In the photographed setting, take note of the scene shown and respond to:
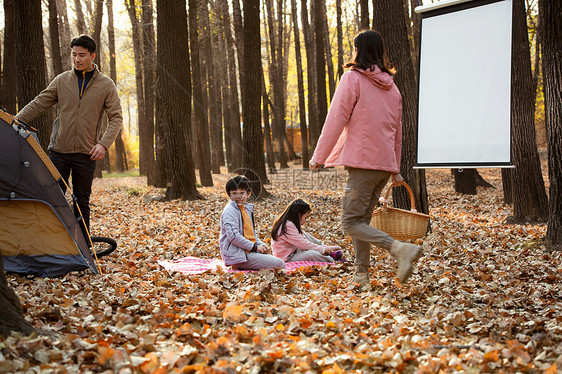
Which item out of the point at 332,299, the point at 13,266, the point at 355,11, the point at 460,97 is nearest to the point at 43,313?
the point at 13,266

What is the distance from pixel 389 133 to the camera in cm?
410

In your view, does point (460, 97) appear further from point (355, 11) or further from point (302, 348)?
point (355, 11)

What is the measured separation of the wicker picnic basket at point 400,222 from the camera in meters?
5.46

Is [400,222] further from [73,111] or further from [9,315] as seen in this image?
[9,315]

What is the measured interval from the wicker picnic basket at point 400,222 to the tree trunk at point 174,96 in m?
6.30

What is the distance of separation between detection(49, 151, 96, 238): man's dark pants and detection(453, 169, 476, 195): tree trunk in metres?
9.70

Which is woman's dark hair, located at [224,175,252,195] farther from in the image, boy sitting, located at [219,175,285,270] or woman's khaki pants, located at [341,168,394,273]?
woman's khaki pants, located at [341,168,394,273]

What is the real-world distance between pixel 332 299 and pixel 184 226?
4566 millimetres

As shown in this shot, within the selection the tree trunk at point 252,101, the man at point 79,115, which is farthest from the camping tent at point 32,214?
the tree trunk at point 252,101

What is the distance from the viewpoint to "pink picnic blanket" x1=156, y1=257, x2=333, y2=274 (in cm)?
521

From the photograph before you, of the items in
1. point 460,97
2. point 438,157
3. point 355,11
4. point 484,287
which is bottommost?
point 484,287

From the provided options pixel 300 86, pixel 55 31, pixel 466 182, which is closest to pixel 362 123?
pixel 466 182

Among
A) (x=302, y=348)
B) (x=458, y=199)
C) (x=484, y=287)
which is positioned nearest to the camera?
(x=302, y=348)

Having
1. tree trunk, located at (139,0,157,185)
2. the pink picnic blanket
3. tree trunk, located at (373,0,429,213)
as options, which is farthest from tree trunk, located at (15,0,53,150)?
tree trunk, located at (139,0,157,185)
